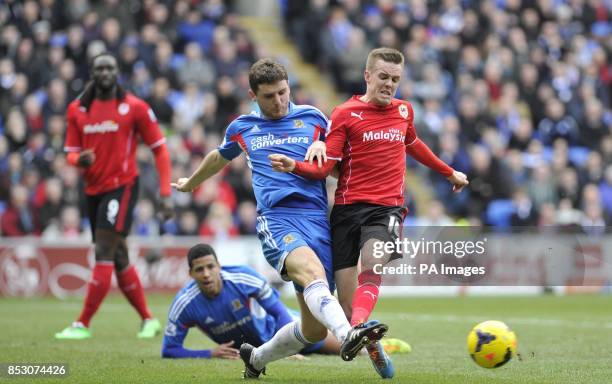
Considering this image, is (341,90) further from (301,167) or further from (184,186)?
(301,167)

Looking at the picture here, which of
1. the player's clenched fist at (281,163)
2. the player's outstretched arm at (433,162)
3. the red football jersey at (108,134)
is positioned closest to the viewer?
the player's clenched fist at (281,163)

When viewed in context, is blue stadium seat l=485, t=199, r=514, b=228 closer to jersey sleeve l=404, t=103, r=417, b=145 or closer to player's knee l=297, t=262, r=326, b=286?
jersey sleeve l=404, t=103, r=417, b=145

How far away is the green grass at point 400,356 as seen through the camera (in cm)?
885

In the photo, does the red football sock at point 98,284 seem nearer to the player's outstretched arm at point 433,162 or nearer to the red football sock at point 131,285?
the red football sock at point 131,285

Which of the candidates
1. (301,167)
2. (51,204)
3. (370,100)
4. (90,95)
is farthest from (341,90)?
(301,167)

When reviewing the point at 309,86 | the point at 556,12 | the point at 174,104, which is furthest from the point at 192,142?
the point at 556,12

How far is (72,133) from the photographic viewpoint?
12703 mm

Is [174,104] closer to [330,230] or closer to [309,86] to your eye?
[309,86]

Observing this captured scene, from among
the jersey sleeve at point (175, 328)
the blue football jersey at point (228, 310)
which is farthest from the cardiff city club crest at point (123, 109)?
the jersey sleeve at point (175, 328)

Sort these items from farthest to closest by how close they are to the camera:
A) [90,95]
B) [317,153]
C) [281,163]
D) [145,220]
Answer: [145,220] → [90,95] → [317,153] → [281,163]

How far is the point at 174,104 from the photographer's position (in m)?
22.7

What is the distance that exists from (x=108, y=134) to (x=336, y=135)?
4.67 meters

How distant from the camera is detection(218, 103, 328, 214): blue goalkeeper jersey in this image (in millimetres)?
8383

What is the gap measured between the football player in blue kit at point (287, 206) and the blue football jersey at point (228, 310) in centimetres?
182
